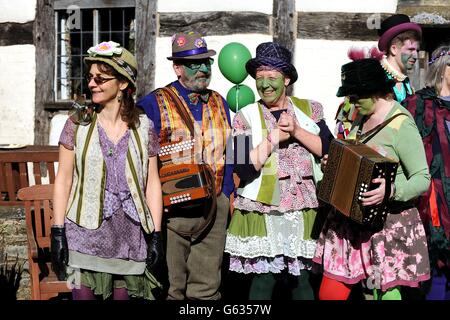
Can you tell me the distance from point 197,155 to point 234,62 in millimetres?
1461

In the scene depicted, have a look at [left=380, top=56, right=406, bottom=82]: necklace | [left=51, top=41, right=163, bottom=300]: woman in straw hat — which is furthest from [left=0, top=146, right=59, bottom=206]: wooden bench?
[left=380, top=56, right=406, bottom=82]: necklace

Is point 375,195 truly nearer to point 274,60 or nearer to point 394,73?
point 274,60

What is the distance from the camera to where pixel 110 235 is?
11.4ft

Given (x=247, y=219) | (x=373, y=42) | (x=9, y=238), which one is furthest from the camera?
(x=373, y=42)

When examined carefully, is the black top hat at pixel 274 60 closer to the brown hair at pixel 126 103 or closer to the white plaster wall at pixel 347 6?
the brown hair at pixel 126 103

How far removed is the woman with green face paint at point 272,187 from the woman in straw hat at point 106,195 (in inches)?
24.1

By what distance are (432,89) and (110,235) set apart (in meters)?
2.17

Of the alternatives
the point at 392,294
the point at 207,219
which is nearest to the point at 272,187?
the point at 207,219

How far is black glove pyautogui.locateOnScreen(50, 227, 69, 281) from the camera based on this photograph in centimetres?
337

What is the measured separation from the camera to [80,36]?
27.3 ft

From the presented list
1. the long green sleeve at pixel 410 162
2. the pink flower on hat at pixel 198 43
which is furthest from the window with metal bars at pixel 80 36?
the long green sleeve at pixel 410 162
